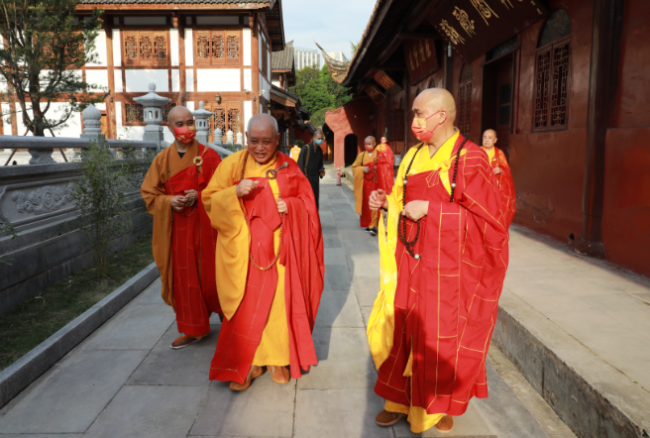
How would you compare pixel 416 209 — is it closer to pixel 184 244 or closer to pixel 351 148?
pixel 184 244

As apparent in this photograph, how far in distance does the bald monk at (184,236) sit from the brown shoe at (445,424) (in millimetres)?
1921

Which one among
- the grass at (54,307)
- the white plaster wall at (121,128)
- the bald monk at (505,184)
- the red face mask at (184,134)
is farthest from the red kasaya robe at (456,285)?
the white plaster wall at (121,128)

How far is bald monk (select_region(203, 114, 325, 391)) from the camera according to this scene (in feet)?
9.68

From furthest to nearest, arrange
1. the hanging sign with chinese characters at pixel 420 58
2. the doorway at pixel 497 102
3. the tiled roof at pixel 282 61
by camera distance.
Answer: the tiled roof at pixel 282 61 < the hanging sign with chinese characters at pixel 420 58 < the doorway at pixel 497 102

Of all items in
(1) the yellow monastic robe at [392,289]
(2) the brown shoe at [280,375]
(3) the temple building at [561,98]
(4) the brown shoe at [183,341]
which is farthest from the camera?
(3) the temple building at [561,98]

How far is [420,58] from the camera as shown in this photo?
1173cm

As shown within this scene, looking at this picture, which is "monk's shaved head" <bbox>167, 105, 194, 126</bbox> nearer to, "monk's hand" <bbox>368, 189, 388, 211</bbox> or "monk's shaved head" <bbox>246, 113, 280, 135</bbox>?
"monk's shaved head" <bbox>246, 113, 280, 135</bbox>

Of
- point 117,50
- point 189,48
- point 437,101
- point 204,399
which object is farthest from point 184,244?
point 117,50

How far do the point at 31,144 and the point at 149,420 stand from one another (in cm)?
327

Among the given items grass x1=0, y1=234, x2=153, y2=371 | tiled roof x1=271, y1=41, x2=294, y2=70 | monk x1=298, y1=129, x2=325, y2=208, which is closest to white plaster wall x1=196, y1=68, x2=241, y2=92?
monk x1=298, y1=129, x2=325, y2=208

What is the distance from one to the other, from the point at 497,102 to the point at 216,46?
471 inches

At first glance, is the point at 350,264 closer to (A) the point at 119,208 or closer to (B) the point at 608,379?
(A) the point at 119,208

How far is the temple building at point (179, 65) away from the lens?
17000 millimetres

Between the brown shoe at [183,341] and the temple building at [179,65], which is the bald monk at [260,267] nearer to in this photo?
the brown shoe at [183,341]
